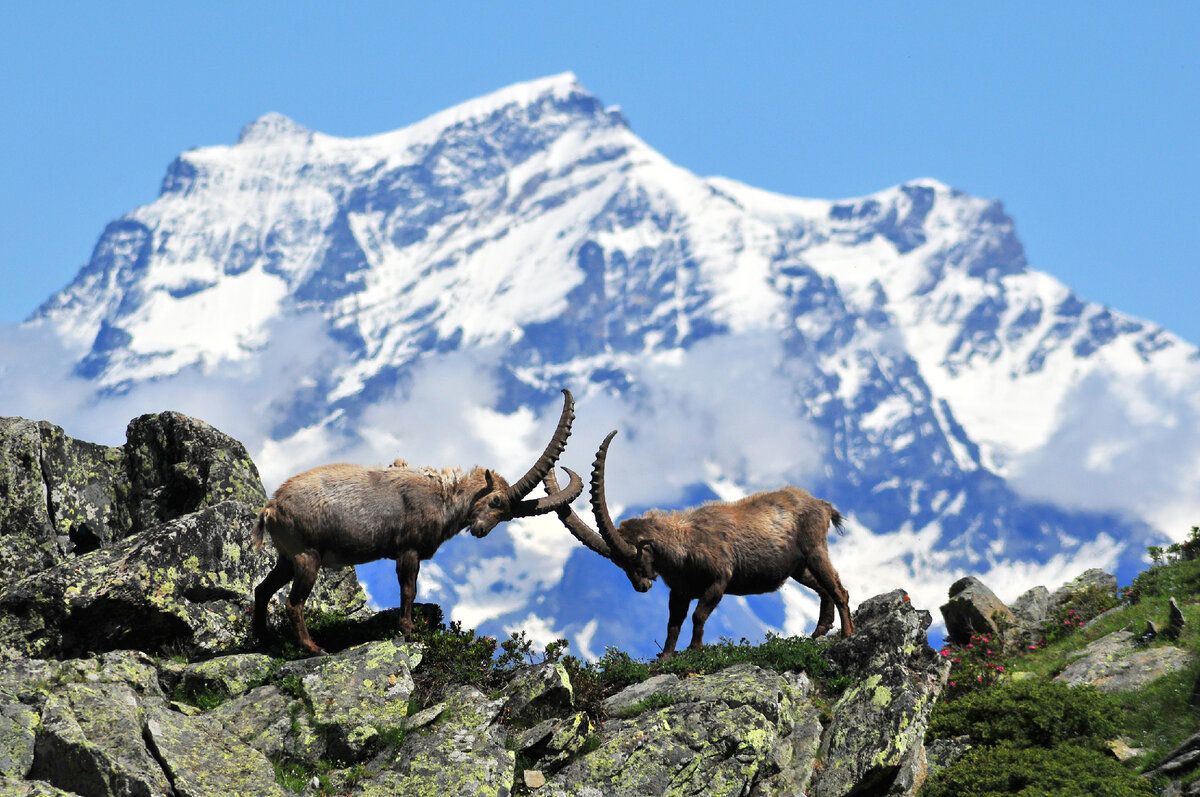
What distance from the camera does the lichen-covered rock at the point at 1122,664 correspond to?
21328 mm

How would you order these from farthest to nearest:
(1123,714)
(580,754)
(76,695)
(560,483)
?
(560,483) < (1123,714) < (580,754) < (76,695)

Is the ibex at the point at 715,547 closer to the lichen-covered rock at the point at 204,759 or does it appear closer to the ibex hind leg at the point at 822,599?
the ibex hind leg at the point at 822,599

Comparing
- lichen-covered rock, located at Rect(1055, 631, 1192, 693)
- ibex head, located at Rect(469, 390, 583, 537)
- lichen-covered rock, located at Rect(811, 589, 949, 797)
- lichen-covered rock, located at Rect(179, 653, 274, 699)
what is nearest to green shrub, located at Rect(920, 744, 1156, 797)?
lichen-covered rock, located at Rect(811, 589, 949, 797)

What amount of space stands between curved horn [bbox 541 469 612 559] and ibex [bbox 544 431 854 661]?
2 cm

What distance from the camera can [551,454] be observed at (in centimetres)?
2214

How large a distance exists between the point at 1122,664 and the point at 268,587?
15668 mm

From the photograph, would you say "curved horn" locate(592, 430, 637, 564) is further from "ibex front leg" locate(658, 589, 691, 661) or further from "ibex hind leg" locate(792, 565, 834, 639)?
"ibex hind leg" locate(792, 565, 834, 639)

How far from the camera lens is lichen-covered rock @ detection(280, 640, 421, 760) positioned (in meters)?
17.3

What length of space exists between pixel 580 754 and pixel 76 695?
7.17m

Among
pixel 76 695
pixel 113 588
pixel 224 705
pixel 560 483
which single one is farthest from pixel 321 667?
pixel 560 483

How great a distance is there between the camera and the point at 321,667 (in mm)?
18375

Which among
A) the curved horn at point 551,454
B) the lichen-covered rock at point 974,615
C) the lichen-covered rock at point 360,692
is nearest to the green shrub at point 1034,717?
the lichen-covered rock at point 974,615

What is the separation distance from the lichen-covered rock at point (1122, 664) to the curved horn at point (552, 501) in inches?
391

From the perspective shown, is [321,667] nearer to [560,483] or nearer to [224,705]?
[224,705]
